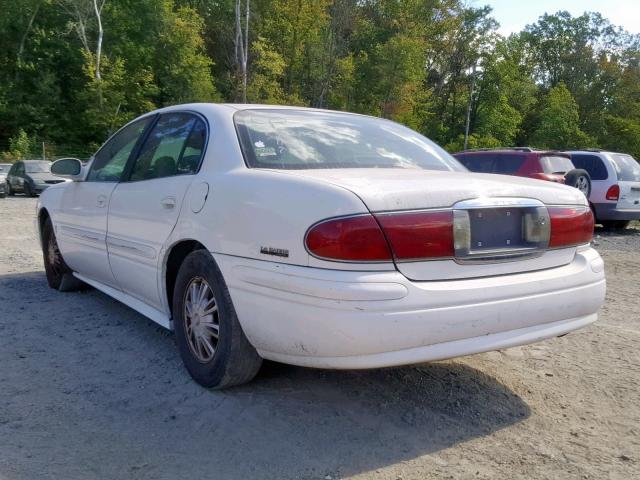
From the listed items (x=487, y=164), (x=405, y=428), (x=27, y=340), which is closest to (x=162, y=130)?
(x=27, y=340)

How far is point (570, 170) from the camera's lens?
12.1 m

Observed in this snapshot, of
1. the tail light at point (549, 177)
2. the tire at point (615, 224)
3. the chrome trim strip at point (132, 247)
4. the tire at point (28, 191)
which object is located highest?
the tail light at point (549, 177)

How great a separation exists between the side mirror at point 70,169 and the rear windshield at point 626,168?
1128 centimetres

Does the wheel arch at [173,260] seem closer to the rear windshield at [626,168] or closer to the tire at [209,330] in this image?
the tire at [209,330]

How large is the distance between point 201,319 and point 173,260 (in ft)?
1.66

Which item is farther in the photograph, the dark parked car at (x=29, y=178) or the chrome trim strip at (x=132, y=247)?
the dark parked car at (x=29, y=178)

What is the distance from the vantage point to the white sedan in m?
2.69

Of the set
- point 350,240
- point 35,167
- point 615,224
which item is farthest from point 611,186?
point 35,167

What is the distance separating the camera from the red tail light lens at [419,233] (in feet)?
8.91

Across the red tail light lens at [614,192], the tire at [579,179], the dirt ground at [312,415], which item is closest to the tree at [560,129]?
the red tail light lens at [614,192]

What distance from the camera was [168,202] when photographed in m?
3.64

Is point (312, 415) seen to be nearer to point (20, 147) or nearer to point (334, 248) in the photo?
point (334, 248)

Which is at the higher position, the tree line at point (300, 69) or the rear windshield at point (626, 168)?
the tree line at point (300, 69)

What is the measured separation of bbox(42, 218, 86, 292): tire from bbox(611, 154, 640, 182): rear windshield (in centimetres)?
1127
